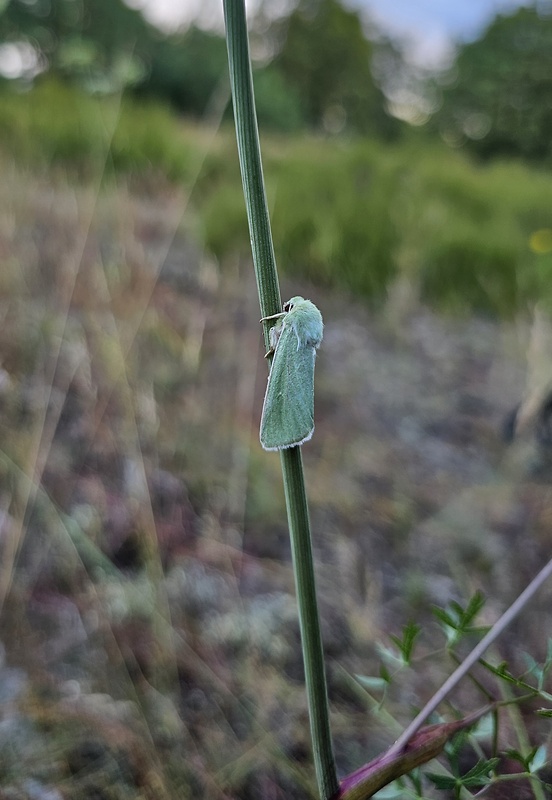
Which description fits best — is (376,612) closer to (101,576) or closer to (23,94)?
(101,576)

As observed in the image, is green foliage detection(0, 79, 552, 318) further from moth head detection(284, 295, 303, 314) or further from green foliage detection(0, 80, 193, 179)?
moth head detection(284, 295, 303, 314)

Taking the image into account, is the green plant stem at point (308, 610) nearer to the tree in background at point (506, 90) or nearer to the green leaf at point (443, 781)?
the green leaf at point (443, 781)

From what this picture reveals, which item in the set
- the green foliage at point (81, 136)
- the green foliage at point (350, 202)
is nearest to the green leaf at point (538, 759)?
the green foliage at point (350, 202)

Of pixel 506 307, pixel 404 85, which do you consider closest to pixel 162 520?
pixel 506 307

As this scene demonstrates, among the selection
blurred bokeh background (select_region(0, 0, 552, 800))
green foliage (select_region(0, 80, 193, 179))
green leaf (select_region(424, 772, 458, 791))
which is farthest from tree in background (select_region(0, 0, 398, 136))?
green leaf (select_region(424, 772, 458, 791))

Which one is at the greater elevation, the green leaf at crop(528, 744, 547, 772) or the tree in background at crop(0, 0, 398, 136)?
the tree in background at crop(0, 0, 398, 136)

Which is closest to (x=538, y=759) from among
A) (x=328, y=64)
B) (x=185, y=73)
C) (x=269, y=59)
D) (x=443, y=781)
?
(x=443, y=781)

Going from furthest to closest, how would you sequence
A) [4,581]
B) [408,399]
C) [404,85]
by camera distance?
1. [404,85]
2. [408,399]
3. [4,581]
